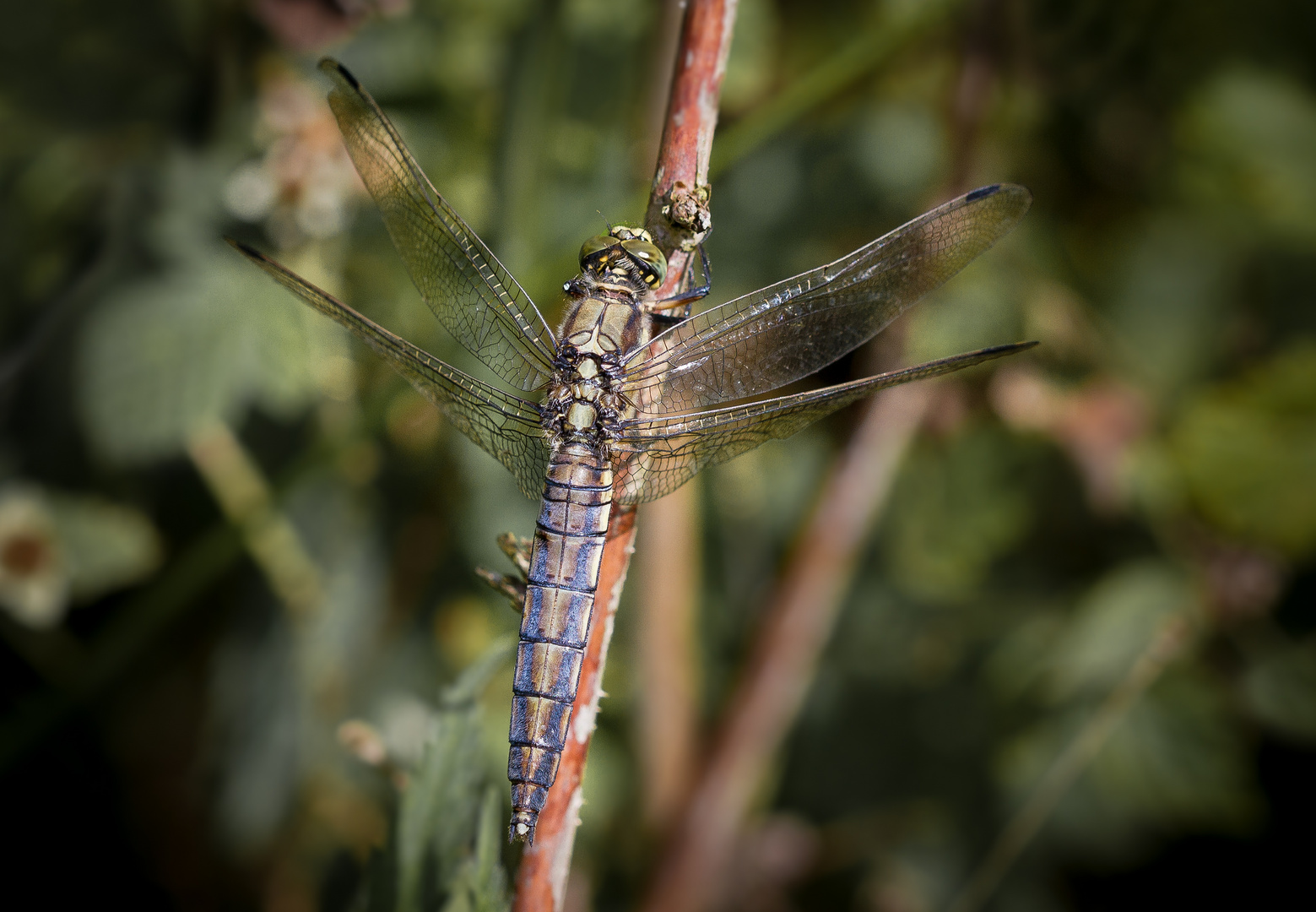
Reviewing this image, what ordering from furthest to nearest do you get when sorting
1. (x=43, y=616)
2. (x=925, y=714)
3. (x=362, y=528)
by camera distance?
(x=925, y=714) < (x=362, y=528) < (x=43, y=616)

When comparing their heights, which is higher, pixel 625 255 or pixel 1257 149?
pixel 1257 149

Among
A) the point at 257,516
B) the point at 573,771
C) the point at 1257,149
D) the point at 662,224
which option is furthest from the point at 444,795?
the point at 1257,149

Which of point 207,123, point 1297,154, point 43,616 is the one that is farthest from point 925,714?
point 207,123

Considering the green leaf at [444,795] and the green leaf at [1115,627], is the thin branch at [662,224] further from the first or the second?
the green leaf at [1115,627]

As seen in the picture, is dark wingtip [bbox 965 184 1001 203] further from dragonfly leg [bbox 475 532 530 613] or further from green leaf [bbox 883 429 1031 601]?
green leaf [bbox 883 429 1031 601]

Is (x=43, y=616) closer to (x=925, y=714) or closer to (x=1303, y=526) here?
(x=925, y=714)

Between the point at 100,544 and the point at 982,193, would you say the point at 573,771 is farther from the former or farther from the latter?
the point at 100,544

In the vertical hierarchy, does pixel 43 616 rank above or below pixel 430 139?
below
